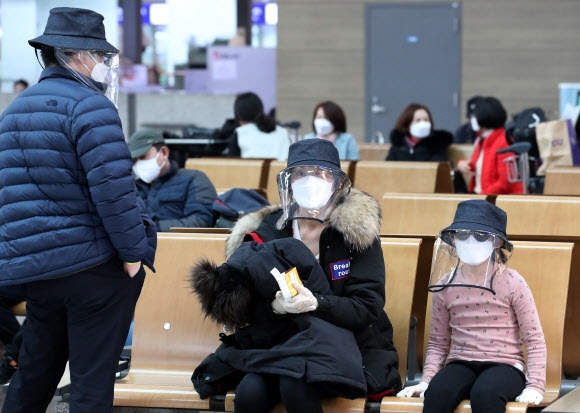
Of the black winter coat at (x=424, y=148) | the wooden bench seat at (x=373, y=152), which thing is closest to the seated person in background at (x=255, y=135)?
the black winter coat at (x=424, y=148)

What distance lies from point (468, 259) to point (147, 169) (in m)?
2.37

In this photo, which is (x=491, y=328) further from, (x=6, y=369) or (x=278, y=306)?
(x=6, y=369)

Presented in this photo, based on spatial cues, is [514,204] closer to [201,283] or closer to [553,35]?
[201,283]

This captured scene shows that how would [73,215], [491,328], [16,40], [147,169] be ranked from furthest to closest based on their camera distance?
[16,40], [147,169], [491,328], [73,215]

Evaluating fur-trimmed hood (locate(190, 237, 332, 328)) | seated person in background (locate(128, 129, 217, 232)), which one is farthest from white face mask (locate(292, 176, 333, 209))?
seated person in background (locate(128, 129, 217, 232))

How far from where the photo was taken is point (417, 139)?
8.98m

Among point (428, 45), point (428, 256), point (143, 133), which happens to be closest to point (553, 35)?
point (428, 45)

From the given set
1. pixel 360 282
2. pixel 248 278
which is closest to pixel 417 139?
pixel 360 282

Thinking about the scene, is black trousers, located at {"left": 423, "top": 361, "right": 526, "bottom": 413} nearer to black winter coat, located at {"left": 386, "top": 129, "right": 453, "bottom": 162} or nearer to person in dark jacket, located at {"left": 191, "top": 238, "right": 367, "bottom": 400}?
person in dark jacket, located at {"left": 191, "top": 238, "right": 367, "bottom": 400}

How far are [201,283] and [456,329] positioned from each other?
3.13ft

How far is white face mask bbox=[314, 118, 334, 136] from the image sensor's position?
8.84 m

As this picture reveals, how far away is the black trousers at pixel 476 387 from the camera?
140 inches

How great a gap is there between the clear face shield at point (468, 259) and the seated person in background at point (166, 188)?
2.06 m

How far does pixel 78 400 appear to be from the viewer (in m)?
3.53
